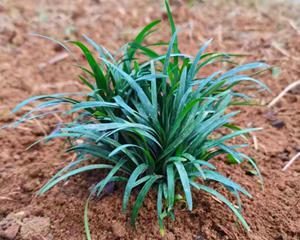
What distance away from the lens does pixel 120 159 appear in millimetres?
1771

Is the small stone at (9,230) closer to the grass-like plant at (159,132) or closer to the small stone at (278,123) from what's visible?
the grass-like plant at (159,132)

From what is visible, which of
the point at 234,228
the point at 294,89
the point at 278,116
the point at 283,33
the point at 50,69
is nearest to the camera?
the point at 234,228

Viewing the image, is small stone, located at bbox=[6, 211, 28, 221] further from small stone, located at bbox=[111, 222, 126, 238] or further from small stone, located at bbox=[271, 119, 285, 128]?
small stone, located at bbox=[271, 119, 285, 128]

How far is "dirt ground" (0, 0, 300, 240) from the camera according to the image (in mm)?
1768

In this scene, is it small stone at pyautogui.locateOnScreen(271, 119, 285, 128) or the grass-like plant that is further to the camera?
small stone at pyautogui.locateOnScreen(271, 119, 285, 128)

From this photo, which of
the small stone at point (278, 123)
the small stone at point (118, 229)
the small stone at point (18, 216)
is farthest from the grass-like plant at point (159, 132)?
the small stone at point (278, 123)

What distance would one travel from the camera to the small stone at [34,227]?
1.77 metres

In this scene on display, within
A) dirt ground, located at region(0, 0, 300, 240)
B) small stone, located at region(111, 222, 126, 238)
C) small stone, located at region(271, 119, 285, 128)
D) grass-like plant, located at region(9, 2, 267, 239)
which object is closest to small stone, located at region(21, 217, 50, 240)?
dirt ground, located at region(0, 0, 300, 240)

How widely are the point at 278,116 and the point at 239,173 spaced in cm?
67

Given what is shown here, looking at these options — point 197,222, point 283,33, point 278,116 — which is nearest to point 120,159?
point 197,222

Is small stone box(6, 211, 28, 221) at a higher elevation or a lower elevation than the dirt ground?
lower

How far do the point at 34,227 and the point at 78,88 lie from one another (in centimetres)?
137

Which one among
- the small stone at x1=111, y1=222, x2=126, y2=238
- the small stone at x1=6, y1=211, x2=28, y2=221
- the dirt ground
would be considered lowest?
the small stone at x1=6, y1=211, x2=28, y2=221

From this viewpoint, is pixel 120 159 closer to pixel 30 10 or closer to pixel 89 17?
pixel 89 17
